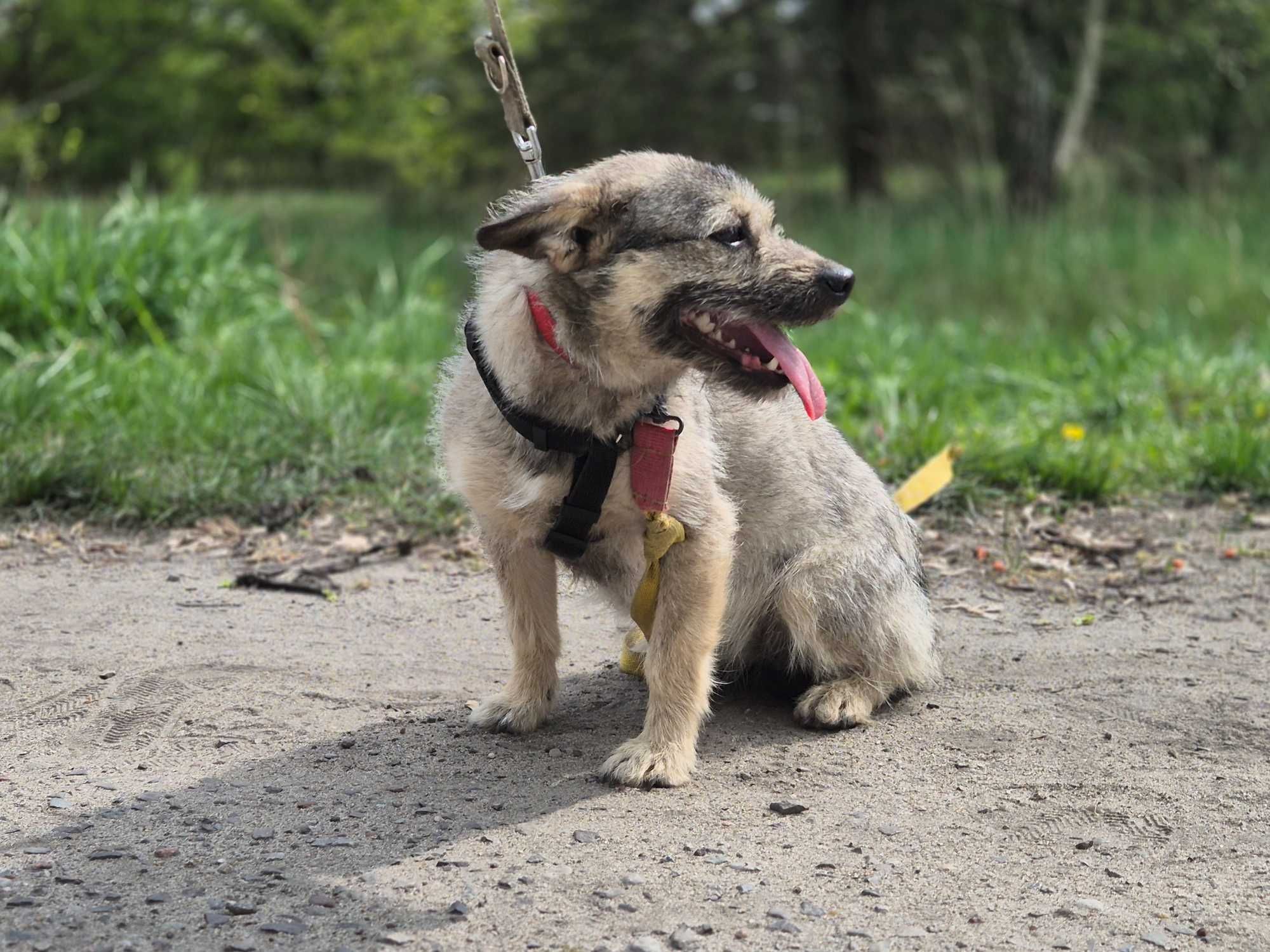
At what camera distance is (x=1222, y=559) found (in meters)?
5.57

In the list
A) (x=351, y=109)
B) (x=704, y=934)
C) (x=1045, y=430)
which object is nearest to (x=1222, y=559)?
(x=1045, y=430)

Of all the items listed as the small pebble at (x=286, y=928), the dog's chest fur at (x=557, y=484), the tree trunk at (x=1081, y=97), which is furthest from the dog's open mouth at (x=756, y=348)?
the tree trunk at (x=1081, y=97)

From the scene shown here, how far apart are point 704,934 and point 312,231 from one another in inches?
453

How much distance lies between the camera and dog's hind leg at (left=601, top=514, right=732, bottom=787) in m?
3.50

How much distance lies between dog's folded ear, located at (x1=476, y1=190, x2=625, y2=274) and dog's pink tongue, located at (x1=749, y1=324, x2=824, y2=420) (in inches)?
18.5

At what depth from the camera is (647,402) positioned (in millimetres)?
3482

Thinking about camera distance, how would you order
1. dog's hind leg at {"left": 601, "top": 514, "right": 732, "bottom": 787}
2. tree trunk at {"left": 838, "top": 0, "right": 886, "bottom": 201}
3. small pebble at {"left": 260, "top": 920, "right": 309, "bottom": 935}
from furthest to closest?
1. tree trunk at {"left": 838, "top": 0, "right": 886, "bottom": 201}
2. dog's hind leg at {"left": 601, "top": 514, "right": 732, "bottom": 787}
3. small pebble at {"left": 260, "top": 920, "right": 309, "bottom": 935}

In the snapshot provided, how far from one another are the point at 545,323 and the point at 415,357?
14.9ft

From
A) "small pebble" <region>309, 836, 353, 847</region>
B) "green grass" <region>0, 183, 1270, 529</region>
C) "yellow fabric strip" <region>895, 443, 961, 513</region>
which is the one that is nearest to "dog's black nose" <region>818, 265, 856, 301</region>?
"small pebble" <region>309, 836, 353, 847</region>

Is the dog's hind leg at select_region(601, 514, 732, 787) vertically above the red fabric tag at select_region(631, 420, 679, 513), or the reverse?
the red fabric tag at select_region(631, 420, 679, 513)

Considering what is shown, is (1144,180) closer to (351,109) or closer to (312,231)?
(312,231)

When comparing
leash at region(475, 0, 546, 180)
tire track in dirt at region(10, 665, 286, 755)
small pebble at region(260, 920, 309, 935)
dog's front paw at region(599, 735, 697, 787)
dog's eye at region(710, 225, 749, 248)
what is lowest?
tire track in dirt at region(10, 665, 286, 755)

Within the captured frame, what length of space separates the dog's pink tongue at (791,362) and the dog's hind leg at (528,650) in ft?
2.94

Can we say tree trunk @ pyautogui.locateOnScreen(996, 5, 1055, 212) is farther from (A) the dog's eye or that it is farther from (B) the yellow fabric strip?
(A) the dog's eye
